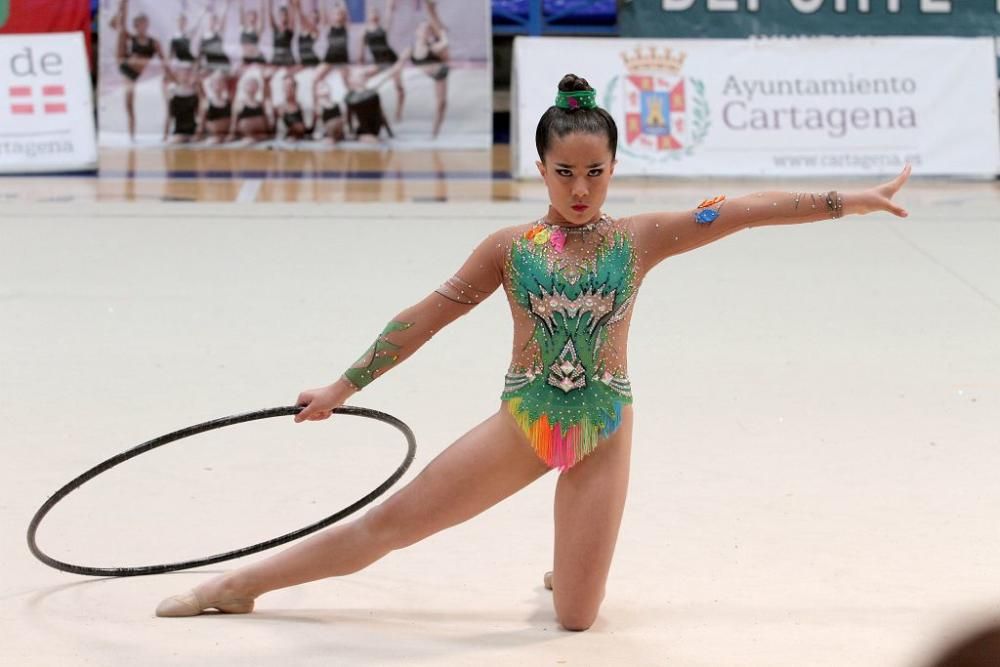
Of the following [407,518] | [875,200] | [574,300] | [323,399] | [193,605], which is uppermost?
[875,200]

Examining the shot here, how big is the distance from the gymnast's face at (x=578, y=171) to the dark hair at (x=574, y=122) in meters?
0.01

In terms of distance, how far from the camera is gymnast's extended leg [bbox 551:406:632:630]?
3.03 m

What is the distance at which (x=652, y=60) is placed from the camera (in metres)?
10.1

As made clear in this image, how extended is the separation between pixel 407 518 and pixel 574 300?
623 mm

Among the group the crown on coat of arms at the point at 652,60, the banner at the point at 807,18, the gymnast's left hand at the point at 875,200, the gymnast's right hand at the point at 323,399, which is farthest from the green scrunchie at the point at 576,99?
the banner at the point at 807,18

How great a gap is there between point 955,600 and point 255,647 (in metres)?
1.62

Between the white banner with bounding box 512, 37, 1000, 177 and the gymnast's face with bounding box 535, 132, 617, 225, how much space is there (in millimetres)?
7059

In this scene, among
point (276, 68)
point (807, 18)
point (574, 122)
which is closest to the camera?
point (574, 122)

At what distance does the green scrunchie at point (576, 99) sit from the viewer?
2.99 m

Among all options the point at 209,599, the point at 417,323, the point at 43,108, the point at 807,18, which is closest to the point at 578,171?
the point at 417,323

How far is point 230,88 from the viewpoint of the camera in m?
12.1

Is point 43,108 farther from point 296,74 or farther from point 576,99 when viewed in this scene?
point 576,99

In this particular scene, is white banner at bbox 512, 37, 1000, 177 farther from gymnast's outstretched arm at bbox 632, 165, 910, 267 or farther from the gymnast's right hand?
the gymnast's right hand

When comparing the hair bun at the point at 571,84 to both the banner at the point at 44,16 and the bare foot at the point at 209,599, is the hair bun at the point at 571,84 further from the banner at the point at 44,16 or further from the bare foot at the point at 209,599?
the banner at the point at 44,16
